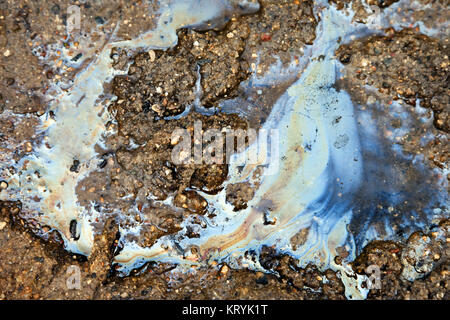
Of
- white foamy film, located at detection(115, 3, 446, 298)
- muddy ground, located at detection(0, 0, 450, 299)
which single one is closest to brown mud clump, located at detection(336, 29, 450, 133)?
muddy ground, located at detection(0, 0, 450, 299)

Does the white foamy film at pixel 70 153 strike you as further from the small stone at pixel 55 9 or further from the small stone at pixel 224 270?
the small stone at pixel 224 270

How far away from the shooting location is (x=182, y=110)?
2.99 metres

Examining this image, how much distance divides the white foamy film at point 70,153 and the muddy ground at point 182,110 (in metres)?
0.09

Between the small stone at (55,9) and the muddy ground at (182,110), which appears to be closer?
the muddy ground at (182,110)

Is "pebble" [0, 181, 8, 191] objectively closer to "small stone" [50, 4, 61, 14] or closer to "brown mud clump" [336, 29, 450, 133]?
"small stone" [50, 4, 61, 14]

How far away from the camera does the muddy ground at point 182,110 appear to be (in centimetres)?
289

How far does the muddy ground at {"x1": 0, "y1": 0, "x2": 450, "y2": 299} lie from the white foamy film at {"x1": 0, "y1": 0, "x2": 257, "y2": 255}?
0.31 feet

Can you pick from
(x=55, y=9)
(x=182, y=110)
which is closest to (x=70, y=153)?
(x=182, y=110)

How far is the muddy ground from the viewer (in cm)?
289

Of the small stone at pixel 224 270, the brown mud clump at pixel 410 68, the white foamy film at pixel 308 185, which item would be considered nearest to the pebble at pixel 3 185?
the white foamy film at pixel 308 185

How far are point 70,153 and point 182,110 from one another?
3.54ft

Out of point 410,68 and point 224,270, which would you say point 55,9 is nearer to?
point 224,270

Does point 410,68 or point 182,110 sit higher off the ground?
point 410,68
